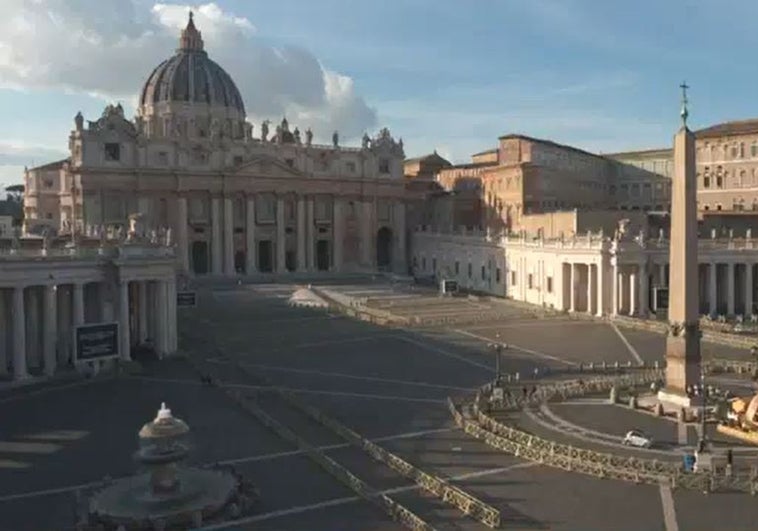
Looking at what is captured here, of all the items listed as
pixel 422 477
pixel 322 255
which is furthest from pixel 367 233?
pixel 422 477

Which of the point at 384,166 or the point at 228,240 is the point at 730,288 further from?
the point at 228,240

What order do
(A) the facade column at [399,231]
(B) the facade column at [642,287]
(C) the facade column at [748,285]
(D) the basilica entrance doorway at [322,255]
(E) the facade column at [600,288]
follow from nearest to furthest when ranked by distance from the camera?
(E) the facade column at [600,288] < (B) the facade column at [642,287] < (C) the facade column at [748,285] < (D) the basilica entrance doorway at [322,255] < (A) the facade column at [399,231]

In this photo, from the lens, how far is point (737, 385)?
35.7 m

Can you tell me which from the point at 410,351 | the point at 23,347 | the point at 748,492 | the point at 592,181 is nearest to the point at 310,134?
the point at 592,181

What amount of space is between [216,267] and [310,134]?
21.3 m

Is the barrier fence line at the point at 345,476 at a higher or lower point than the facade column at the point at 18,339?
lower

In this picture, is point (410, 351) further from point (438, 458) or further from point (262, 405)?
point (438, 458)

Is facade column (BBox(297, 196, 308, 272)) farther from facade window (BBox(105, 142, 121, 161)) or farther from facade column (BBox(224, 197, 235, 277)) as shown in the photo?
facade window (BBox(105, 142, 121, 161))

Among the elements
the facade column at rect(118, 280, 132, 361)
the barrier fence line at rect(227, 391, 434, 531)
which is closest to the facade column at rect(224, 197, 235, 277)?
the facade column at rect(118, 280, 132, 361)

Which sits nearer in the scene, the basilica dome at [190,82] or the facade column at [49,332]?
the facade column at [49,332]

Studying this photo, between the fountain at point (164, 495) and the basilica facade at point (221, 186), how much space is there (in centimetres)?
6254

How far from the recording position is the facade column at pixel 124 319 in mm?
42125

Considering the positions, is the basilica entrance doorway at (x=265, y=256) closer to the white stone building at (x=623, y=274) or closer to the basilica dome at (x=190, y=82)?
the basilica dome at (x=190, y=82)

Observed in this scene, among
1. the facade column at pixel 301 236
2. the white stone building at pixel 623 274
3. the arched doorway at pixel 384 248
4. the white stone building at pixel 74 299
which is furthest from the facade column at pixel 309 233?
the white stone building at pixel 74 299
